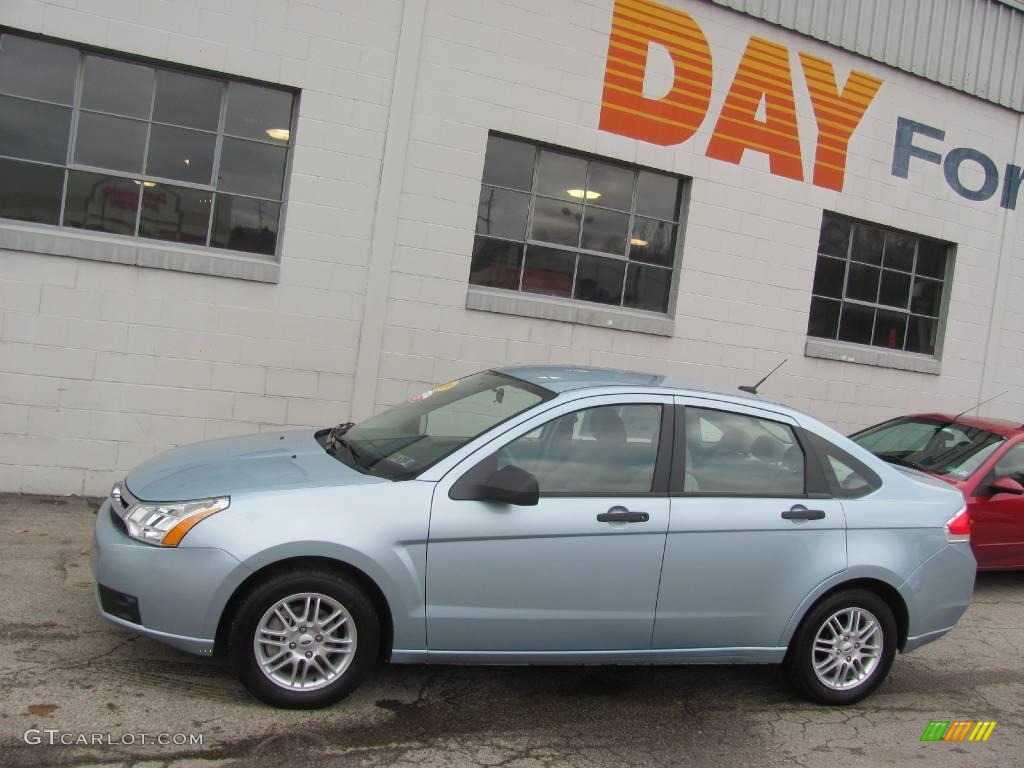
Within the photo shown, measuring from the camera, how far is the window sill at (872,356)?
35.5ft

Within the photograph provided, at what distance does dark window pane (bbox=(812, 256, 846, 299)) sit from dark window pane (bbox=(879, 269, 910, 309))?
2.59ft

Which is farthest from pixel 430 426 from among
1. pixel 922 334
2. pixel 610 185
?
pixel 922 334

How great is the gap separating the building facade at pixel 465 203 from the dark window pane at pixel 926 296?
0.05 m

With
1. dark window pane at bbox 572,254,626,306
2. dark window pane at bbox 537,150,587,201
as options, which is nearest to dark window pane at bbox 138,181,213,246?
dark window pane at bbox 537,150,587,201

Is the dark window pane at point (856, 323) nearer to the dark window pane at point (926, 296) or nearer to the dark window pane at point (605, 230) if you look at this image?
the dark window pane at point (926, 296)

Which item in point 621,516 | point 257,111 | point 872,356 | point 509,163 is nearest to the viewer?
point 621,516

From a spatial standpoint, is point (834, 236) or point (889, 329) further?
point (889, 329)

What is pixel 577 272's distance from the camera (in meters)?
9.66

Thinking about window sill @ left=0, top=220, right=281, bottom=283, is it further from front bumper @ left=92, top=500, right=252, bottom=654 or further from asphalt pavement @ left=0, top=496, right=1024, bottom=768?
front bumper @ left=92, top=500, right=252, bottom=654

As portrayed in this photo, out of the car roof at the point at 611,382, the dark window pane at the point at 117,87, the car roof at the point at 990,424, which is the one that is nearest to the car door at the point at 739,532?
the car roof at the point at 611,382

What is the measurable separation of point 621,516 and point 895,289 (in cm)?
871

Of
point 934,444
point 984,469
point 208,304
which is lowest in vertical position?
point 984,469

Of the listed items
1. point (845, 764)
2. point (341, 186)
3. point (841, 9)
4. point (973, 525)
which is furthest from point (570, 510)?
point (841, 9)

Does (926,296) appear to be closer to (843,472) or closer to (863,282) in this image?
(863,282)
